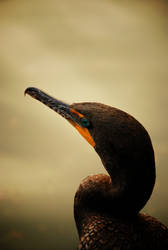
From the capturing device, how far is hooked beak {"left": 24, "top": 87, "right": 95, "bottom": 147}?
104cm

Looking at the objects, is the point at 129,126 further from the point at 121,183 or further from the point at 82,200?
the point at 82,200

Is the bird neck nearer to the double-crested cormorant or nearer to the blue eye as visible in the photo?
the double-crested cormorant

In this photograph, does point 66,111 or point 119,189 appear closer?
point 119,189

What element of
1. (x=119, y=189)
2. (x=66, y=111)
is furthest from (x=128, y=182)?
(x=66, y=111)

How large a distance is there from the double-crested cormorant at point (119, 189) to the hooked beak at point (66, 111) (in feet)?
0.05

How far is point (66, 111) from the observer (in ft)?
3.62

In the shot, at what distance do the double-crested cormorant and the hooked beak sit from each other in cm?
2

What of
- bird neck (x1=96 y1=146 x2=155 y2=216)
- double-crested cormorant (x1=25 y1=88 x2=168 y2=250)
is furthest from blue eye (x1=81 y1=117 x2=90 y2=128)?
bird neck (x1=96 y1=146 x2=155 y2=216)

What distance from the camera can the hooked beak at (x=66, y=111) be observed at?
1.04 m

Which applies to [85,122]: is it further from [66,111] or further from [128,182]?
[128,182]

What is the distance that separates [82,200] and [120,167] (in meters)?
0.28

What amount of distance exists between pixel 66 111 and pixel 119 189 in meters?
0.46

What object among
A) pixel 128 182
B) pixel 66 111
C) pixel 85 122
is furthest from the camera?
pixel 66 111

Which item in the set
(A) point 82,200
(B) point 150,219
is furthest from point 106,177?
(B) point 150,219
